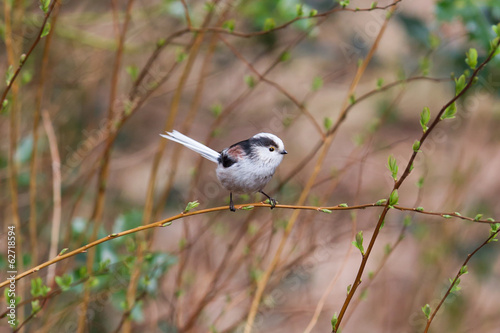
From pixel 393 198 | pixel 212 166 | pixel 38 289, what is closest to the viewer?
pixel 393 198

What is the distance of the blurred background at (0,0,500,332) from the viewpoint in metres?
1.81

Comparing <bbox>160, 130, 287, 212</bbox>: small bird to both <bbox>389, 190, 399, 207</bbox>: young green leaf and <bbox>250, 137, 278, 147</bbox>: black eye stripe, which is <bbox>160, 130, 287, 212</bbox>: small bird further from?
<bbox>389, 190, 399, 207</bbox>: young green leaf

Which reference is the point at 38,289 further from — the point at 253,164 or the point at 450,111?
the point at 450,111

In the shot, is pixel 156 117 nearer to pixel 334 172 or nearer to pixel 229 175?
pixel 334 172

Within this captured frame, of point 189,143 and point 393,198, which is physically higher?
point 189,143

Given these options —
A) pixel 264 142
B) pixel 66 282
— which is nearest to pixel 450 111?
pixel 264 142

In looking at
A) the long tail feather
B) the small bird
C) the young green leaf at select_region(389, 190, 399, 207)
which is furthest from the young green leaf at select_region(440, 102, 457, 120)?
the long tail feather

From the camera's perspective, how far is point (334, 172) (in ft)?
6.79

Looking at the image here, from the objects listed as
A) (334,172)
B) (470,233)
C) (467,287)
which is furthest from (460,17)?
(467,287)

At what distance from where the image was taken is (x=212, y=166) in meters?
4.31

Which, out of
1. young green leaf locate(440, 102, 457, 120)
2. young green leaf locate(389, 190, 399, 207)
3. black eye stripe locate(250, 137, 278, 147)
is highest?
black eye stripe locate(250, 137, 278, 147)

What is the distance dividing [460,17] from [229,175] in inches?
49.0

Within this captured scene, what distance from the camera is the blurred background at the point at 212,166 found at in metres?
1.81

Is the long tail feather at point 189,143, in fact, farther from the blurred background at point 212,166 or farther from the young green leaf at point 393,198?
the young green leaf at point 393,198
